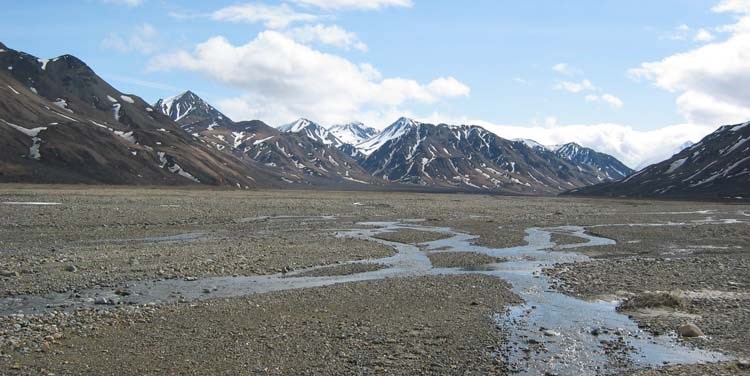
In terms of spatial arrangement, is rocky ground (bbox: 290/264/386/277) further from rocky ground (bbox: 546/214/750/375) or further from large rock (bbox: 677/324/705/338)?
large rock (bbox: 677/324/705/338)

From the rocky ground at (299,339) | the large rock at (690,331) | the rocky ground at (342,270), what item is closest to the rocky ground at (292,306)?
the rocky ground at (299,339)

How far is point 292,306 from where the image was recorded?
22.7m

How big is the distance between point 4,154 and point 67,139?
24.5 m

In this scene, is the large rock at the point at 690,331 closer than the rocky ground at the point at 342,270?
Yes

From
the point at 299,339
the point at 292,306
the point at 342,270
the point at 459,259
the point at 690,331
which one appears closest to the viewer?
the point at 299,339

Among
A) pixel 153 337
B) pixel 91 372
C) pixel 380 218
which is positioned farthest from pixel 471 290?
pixel 380 218

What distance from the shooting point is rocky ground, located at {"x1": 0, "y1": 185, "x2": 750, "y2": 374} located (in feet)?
52.5

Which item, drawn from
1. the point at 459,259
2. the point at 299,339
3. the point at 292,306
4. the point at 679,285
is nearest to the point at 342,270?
the point at 292,306

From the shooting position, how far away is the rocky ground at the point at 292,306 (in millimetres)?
15992

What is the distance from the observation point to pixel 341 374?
15.1 metres

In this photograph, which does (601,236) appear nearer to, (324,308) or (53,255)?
(324,308)

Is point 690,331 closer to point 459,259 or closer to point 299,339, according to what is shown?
point 299,339

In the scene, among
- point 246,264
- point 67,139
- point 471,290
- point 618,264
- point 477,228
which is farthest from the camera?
point 67,139

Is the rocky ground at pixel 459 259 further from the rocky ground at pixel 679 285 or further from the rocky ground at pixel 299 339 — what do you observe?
the rocky ground at pixel 299 339
